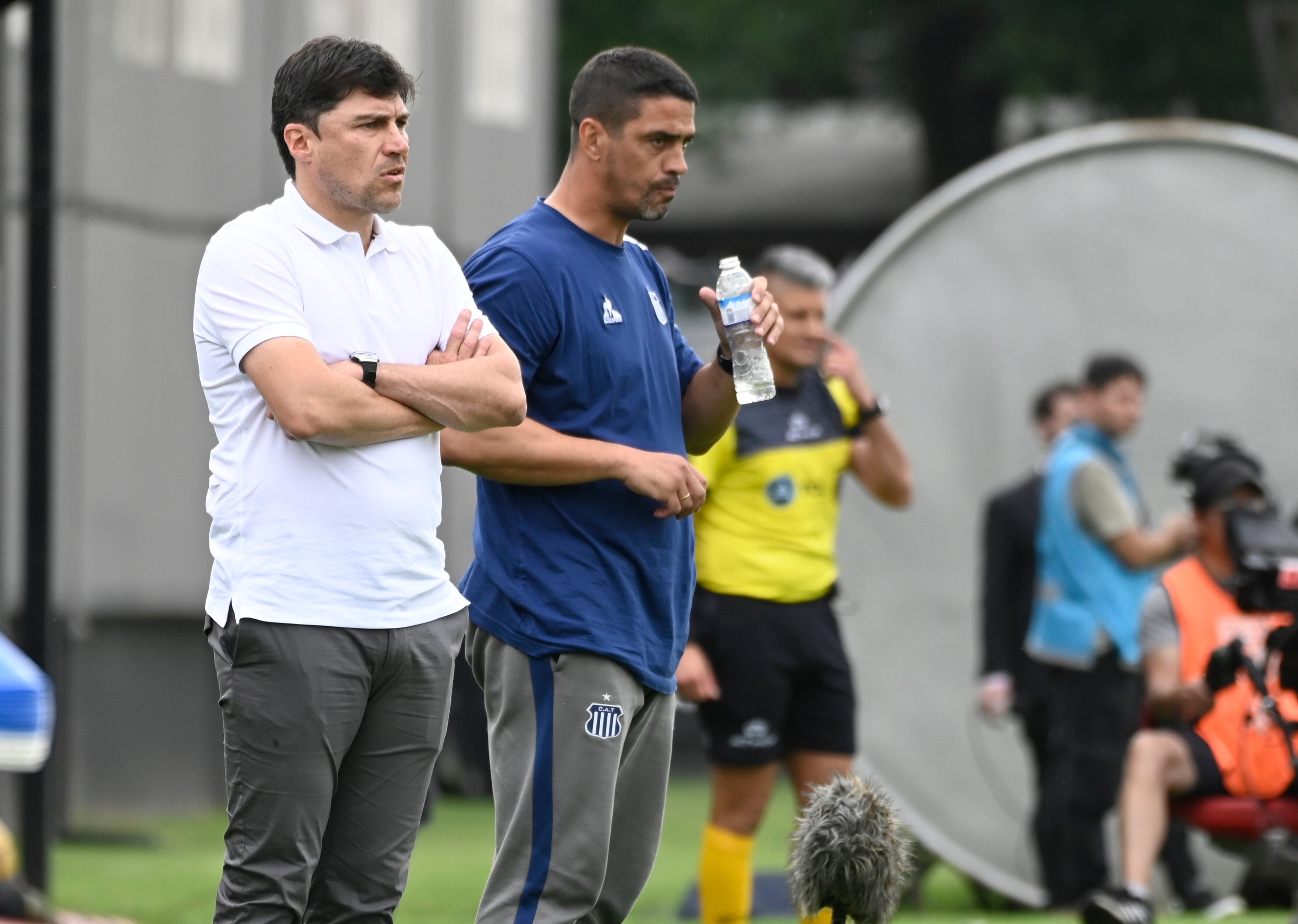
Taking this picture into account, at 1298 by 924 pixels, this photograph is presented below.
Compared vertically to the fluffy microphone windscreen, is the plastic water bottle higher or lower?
higher

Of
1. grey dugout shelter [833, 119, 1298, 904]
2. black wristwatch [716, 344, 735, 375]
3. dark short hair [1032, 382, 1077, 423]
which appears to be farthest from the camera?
grey dugout shelter [833, 119, 1298, 904]

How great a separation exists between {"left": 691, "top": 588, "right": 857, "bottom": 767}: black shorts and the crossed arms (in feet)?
7.98

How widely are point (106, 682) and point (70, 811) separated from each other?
0.75 metres

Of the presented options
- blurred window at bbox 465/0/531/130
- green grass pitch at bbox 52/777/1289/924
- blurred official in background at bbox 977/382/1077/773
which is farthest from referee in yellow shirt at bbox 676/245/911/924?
blurred window at bbox 465/0/531/130

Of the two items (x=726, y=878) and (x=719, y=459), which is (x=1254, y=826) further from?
(x=719, y=459)

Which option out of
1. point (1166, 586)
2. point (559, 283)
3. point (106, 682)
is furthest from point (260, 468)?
point (106, 682)

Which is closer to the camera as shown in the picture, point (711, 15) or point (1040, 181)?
point (1040, 181)

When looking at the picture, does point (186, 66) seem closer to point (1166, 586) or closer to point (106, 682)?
point (106, 682)

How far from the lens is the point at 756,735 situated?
6.25 meters

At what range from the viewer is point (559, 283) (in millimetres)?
4270

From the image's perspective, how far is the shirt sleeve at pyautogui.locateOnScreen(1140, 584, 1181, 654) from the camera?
7398mm

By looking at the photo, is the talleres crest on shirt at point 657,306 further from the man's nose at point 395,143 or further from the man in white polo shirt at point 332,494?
the man's nose at point 395,143

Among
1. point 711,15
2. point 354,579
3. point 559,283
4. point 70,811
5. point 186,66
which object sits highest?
point 711,15

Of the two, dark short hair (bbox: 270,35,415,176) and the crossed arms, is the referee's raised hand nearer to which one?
the crossed arms
